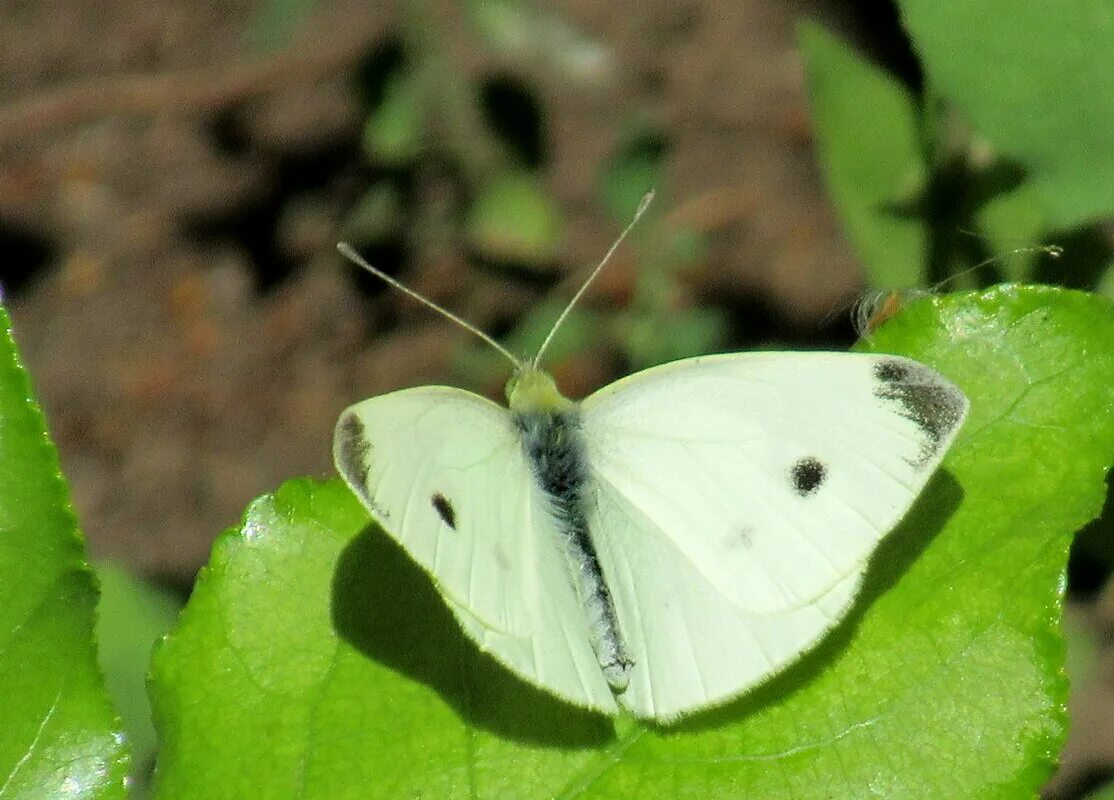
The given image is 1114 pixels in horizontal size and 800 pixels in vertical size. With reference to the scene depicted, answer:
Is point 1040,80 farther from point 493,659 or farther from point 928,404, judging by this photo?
point 493,659

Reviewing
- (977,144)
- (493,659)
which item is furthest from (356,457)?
(977,144)

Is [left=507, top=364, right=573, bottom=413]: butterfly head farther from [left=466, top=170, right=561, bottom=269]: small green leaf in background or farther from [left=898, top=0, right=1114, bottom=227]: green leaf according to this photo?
[left=466, top=170, right=561, bottom=269]: small green leaf in background

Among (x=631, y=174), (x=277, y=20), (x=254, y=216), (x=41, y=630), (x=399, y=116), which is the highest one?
(x=41, y=630)

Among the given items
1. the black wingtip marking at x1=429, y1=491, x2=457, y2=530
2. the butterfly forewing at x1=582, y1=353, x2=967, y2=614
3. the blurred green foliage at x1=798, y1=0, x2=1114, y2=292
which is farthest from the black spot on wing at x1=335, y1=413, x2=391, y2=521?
the blurred green foliage at x1=798, y1=0, x2=1114, y2=292

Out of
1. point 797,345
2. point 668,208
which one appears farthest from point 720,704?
point 668,208

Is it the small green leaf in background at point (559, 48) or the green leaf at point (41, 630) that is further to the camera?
the small green leaf in background at point (559, 48)

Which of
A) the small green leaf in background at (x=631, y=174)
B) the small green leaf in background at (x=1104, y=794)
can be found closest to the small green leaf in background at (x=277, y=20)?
the small green leaf in background at (x=631, y=174)

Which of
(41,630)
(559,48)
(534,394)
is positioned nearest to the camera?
(41,630)

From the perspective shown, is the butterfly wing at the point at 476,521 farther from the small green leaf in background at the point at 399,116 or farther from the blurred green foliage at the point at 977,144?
the small green leaf in background at the point at 399,116
